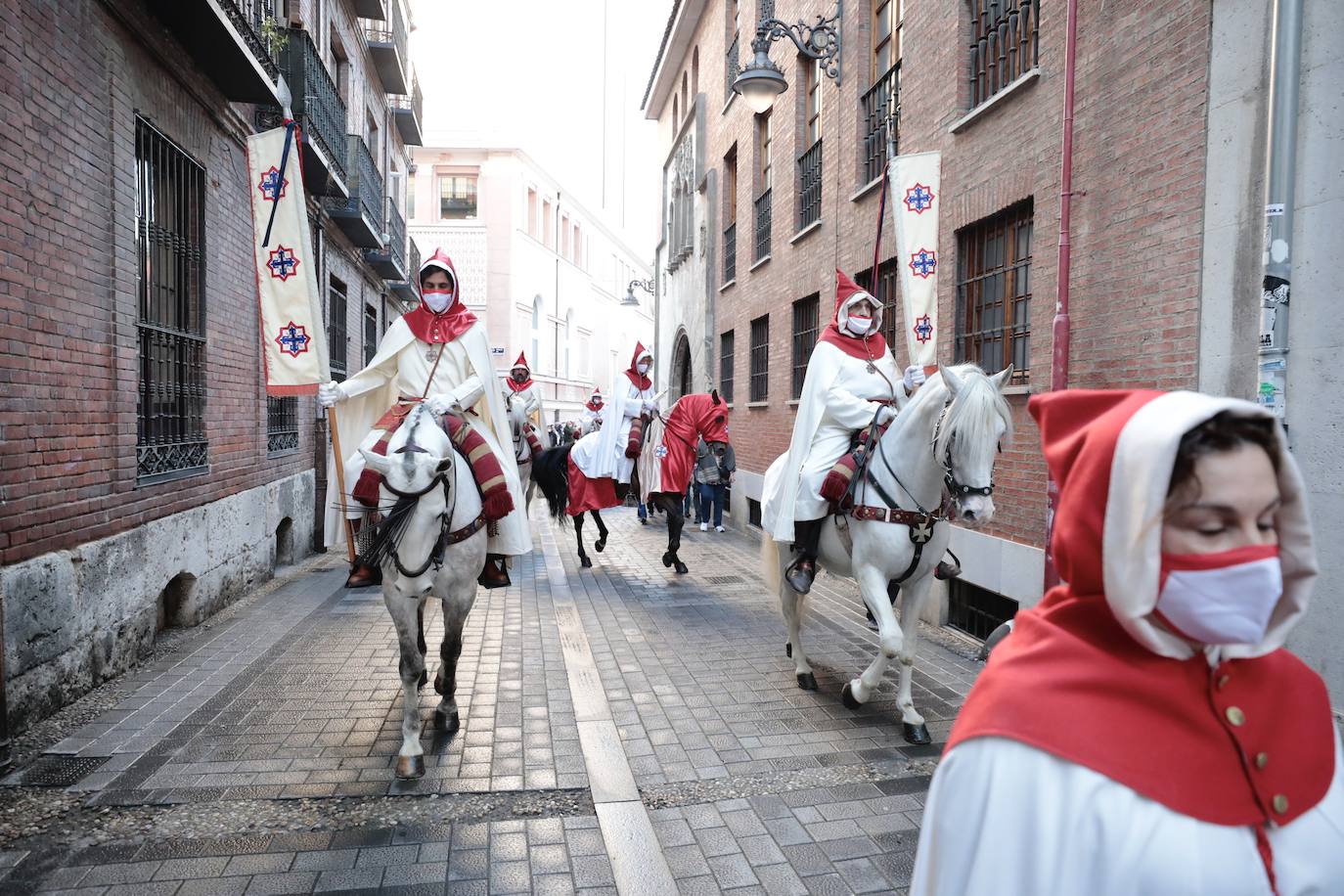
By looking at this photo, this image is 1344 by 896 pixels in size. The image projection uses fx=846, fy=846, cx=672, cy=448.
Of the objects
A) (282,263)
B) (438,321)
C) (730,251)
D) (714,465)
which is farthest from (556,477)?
(730,251)

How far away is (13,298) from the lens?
16.2 ft

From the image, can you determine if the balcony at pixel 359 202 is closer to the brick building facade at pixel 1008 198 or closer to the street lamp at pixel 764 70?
the street lamp at pixel 764 70

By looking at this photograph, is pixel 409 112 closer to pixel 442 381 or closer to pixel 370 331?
pixel 370 331

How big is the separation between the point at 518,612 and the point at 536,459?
3690mm

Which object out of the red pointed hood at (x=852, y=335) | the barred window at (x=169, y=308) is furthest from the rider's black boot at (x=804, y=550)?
the barred window at (x=169, y=308)

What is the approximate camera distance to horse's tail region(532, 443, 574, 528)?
36.7ft

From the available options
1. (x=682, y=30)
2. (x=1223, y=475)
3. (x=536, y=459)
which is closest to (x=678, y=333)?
(x=682, y=30)

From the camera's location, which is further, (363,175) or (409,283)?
(409,283)

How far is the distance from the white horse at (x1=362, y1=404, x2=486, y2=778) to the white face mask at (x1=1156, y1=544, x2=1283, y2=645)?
3540 millimetres

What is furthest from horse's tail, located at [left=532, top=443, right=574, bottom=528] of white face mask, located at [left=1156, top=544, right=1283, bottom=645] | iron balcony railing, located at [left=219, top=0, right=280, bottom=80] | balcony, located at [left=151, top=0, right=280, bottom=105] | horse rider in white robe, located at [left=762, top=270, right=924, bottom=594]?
white face mask, located at [left=1156, top=544, right=1283, bottom=645]

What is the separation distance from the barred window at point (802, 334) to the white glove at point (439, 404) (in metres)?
8.39

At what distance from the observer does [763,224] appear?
15.1 metres

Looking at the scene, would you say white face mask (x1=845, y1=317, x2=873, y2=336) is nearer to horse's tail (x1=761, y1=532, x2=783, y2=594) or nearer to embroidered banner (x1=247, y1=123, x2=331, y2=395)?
horse's tail (x1=761, y1=532, x2=783, y2=594)

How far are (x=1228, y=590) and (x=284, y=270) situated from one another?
17.2ft
